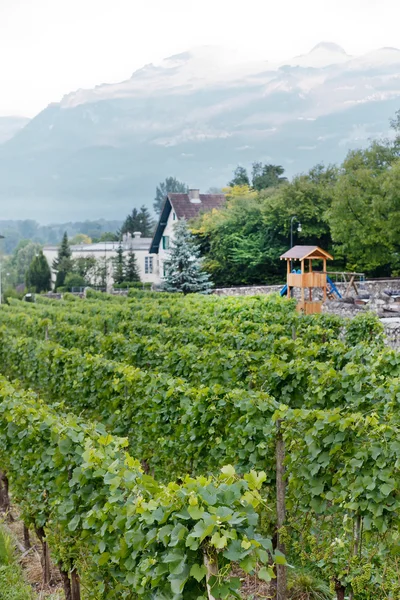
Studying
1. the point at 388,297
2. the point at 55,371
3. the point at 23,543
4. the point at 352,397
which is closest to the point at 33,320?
the point at 55,371

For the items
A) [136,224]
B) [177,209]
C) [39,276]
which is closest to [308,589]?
[177,209]

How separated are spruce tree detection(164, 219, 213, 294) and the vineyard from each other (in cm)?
2789

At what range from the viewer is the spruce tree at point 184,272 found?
3816 centimetres

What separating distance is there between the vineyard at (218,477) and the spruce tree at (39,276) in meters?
56.2

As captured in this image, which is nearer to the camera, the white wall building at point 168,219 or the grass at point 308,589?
the grass at point 308,589

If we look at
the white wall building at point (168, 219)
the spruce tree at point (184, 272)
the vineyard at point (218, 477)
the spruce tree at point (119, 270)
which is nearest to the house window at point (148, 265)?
the white wall building at point (168, 219)

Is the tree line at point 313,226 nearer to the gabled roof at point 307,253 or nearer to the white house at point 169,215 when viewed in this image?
the white house at point 169,215

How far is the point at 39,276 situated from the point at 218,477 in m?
62.8

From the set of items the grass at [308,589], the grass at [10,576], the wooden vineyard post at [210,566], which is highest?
the wooden vineyard post at [210,566]

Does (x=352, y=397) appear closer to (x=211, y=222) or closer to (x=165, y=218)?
(x=211, y=222)

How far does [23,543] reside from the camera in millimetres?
7828

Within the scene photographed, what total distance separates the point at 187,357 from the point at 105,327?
26.4ft

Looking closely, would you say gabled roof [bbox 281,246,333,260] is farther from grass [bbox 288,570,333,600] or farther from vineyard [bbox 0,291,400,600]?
grass [bbox 288,570,333,600]

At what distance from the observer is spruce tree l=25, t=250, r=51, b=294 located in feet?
213
